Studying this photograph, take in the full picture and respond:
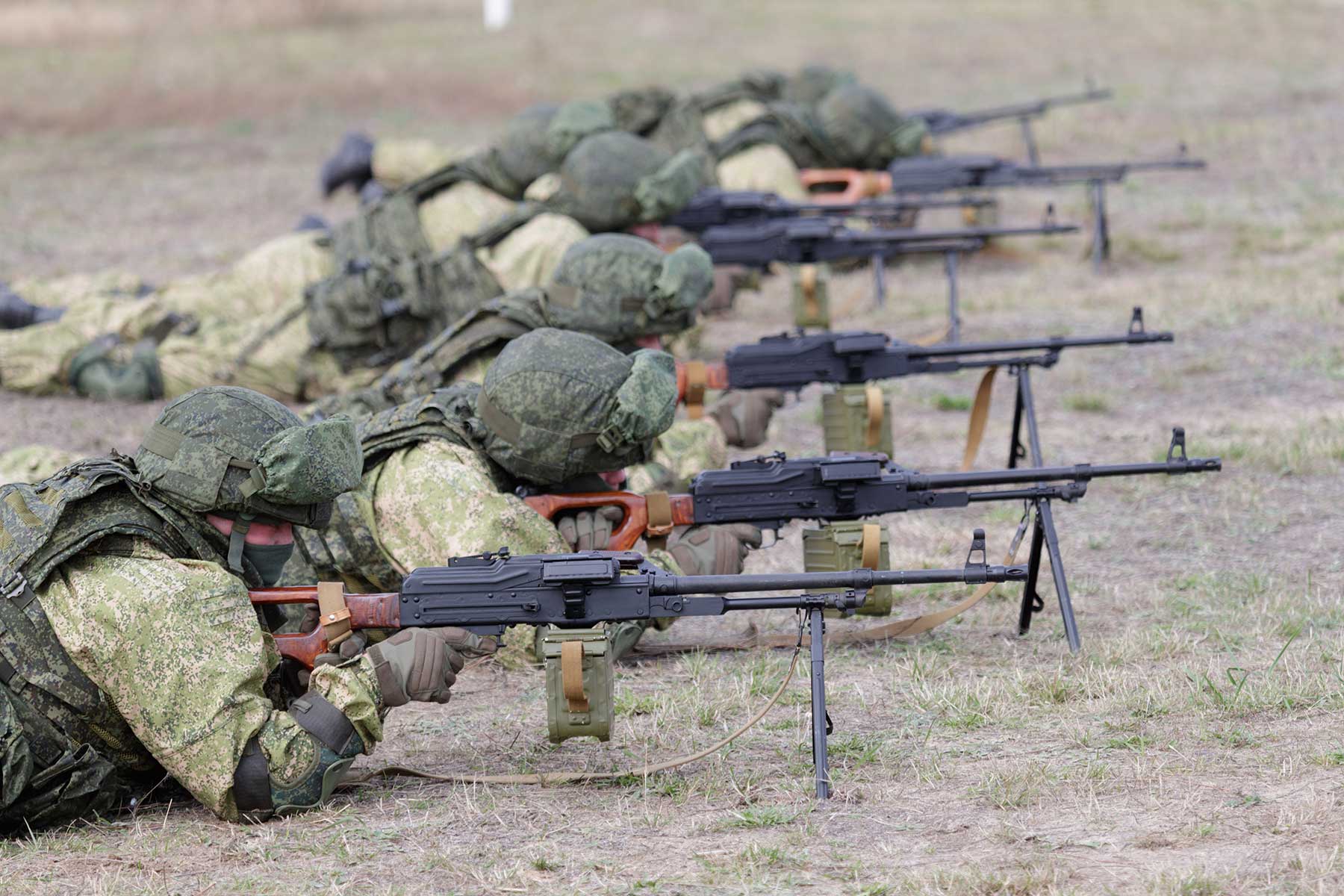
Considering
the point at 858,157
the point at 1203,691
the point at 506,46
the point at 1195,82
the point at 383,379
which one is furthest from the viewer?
the point at 506,46

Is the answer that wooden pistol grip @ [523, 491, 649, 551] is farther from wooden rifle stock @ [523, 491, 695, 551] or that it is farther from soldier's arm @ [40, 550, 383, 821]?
soldier's arm @ [40, 550, 383, 821]

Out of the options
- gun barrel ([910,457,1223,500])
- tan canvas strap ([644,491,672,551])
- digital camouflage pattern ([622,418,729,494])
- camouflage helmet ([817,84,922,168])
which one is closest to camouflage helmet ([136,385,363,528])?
tan canvas strap ([644,491,672,551])

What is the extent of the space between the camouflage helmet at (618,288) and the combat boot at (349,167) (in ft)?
25.5

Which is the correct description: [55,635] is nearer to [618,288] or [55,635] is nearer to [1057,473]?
[1057,473]

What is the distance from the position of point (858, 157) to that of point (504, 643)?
9.36m

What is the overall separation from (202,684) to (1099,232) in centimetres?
1044

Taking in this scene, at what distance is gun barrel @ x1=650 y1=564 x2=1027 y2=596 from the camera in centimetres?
484

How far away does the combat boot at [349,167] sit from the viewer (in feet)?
50.7

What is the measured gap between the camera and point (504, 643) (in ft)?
20.5

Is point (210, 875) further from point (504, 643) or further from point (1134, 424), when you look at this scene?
point (1134, 424)

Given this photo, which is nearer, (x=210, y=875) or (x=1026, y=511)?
(x=210, y=875)

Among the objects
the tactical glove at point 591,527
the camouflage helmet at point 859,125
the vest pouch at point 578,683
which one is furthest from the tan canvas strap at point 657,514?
the camouflage helmet at point 859,125

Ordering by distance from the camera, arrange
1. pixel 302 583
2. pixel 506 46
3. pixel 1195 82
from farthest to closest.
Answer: pixel 506 46
pixel 1195 82
pixel 302 583

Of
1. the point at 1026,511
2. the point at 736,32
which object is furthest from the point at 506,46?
the point at 1026,511
